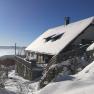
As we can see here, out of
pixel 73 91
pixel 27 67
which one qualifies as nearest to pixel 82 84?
pixel 73 91

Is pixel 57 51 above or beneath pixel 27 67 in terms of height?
above

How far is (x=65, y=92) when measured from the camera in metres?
5.39

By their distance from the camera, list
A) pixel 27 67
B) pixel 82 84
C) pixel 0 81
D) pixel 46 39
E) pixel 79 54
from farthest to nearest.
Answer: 1. pixel 46 39
2. pixel 27 67
3. pixel 79 54
4. pixel 0 81
5. pixel 82 84

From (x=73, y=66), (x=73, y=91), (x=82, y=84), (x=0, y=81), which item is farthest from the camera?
(x=73, y=66)

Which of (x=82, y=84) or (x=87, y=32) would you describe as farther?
(x=87, y=32)

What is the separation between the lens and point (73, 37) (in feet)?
67.9

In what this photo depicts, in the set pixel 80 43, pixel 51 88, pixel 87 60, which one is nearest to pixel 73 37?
pixel 80 43

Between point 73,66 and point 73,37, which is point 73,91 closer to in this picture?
point 73,66

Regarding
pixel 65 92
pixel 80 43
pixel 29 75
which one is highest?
pixel 80 43

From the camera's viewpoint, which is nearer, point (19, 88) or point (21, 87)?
point (21, 87)

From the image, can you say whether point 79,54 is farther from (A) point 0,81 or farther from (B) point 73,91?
(B) point 73,91

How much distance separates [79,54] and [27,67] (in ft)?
19.8

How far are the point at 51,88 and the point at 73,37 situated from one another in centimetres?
1509

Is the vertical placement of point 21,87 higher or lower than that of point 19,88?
higher
